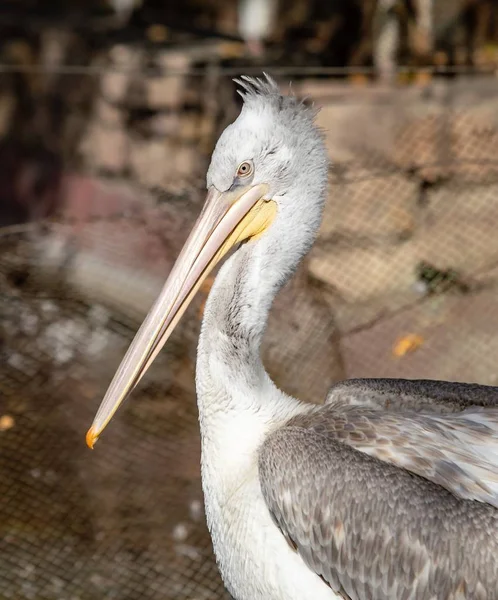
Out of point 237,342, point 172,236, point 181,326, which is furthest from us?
point 172,236

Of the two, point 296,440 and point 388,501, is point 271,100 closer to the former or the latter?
point 296,440

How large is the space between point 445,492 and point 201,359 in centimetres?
68

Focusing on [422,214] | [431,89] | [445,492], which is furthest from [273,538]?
[431,89]

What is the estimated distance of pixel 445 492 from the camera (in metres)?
2.17

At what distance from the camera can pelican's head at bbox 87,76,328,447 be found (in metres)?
2.44

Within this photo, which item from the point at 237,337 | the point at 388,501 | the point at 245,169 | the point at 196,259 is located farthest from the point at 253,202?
the point at 388,501

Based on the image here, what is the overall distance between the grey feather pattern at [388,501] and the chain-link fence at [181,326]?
3.81 feet

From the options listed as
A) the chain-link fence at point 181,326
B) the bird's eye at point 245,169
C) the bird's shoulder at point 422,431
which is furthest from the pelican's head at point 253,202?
the chain-link fence at point 181,326

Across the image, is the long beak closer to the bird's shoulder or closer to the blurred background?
the bird's shoulder

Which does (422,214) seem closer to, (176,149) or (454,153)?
(454,153)

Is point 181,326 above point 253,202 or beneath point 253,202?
beneath

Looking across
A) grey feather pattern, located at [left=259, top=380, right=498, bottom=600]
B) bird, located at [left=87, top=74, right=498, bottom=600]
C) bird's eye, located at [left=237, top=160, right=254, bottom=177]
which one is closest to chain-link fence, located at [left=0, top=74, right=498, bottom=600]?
bird, located at [left=87, top=74, right=498, bottom=600]

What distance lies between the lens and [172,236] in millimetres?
4191

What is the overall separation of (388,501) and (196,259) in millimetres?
752
